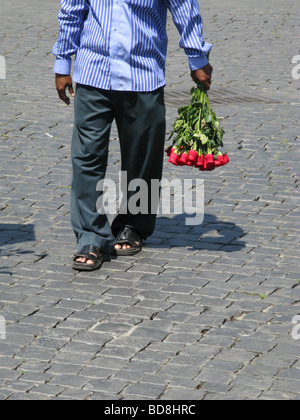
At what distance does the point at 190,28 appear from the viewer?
617 cm

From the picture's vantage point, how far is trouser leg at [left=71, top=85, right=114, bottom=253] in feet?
20.3

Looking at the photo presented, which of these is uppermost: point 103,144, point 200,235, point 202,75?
point 202,75

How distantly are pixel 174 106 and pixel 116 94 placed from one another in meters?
4.24

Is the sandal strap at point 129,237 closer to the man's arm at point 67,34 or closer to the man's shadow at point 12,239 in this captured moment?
the man's shadow at point 12,239

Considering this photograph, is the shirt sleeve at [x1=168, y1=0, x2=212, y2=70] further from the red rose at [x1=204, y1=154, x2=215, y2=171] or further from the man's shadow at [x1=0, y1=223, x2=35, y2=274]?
the man's shadow at [x1=0, y1=223, x2=35, y2=274]

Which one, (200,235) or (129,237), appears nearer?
(129,237)

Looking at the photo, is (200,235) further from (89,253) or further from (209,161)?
(89,253)

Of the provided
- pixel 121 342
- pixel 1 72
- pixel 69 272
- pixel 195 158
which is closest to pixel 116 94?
pixel 195 158

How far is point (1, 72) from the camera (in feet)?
39.0

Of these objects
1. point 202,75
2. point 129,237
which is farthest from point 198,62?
point 129,237

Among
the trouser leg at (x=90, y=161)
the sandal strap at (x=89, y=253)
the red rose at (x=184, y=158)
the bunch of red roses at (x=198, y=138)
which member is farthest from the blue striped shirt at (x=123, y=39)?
the sandal strap at (x=89, y=253)

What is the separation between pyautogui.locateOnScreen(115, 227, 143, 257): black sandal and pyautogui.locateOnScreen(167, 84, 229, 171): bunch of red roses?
600 millimetres

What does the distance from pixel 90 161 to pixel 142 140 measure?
0.36m

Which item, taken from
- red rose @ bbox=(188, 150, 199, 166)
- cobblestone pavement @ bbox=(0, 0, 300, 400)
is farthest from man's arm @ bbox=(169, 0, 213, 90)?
cobblestone pavement @ bbox=(0, 0, 300, 400)
